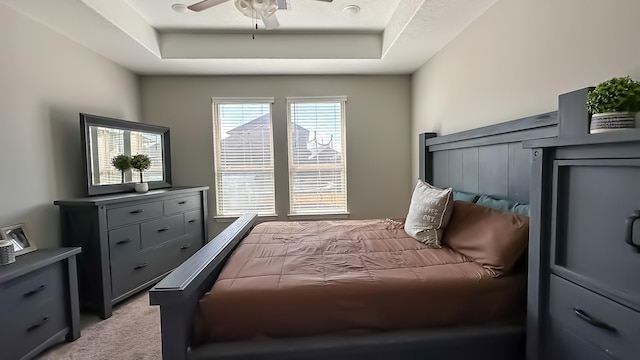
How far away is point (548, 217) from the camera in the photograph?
4.00 feet

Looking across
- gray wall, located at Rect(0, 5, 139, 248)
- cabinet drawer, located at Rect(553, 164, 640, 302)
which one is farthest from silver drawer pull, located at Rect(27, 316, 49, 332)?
cabinet drawer, located at Rect(553, 164, 640, 302)

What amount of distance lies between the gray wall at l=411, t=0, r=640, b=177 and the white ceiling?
0.77 feet

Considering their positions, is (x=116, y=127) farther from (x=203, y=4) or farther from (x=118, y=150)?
(x=203, y=4)

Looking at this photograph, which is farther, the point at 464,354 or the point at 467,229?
the point at 467,229

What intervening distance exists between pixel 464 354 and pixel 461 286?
1.07ft

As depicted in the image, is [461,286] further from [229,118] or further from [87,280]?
[229,118]

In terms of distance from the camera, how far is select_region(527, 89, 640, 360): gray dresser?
0.92 meters

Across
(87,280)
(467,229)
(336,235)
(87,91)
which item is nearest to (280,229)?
(336,235)

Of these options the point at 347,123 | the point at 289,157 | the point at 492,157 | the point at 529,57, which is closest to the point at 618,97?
the point at 529,57

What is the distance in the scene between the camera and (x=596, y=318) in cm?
103

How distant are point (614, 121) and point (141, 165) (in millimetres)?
3620

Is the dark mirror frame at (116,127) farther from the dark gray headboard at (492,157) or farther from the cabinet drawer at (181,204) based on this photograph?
the dark gray headboard at (492,157)

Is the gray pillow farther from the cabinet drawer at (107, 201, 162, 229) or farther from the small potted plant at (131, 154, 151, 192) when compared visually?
the small potted plant at (131, 154, 151, 192)

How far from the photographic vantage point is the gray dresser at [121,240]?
2.40m
